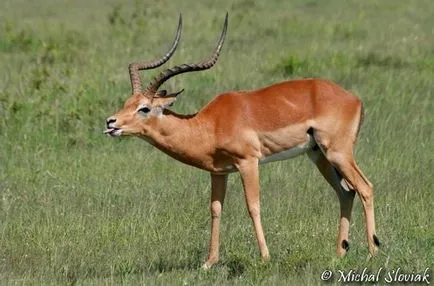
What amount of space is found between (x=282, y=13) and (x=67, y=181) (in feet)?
39.4

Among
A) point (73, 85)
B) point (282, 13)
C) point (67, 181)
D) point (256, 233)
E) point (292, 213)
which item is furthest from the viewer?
point (282, 13)

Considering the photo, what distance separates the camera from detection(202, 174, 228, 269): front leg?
7289mm

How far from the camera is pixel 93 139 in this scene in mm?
10922

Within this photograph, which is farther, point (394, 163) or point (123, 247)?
point (394, 163)

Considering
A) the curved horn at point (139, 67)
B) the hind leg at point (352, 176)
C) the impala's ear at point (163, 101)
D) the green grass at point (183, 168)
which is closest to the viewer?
the green grass at point (183, 168)

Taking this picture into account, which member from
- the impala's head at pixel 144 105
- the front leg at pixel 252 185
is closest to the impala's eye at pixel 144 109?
the impala's head at pixel 144 105

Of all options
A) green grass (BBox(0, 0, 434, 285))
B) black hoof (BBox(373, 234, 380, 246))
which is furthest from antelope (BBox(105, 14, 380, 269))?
green grass (BBox(0, 0, 434, 285))

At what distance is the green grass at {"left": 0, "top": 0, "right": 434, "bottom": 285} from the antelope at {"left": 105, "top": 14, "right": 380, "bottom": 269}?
321 mm

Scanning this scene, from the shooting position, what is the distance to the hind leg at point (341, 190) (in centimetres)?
749

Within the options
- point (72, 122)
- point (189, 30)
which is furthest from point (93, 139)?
point (189, 30)

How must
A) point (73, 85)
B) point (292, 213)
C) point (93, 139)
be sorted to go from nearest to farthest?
1. point (292, 213)
2. point (93, 139)
3. point (73, 85)

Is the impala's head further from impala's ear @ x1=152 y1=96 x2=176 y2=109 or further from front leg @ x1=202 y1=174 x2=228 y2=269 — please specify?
front leg @ x1=202 y1=174 x2=228 y2=269

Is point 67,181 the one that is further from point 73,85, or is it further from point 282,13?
point 282,13

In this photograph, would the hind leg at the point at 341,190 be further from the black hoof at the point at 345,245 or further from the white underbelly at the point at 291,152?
the white underbelly at the point at 291,152
